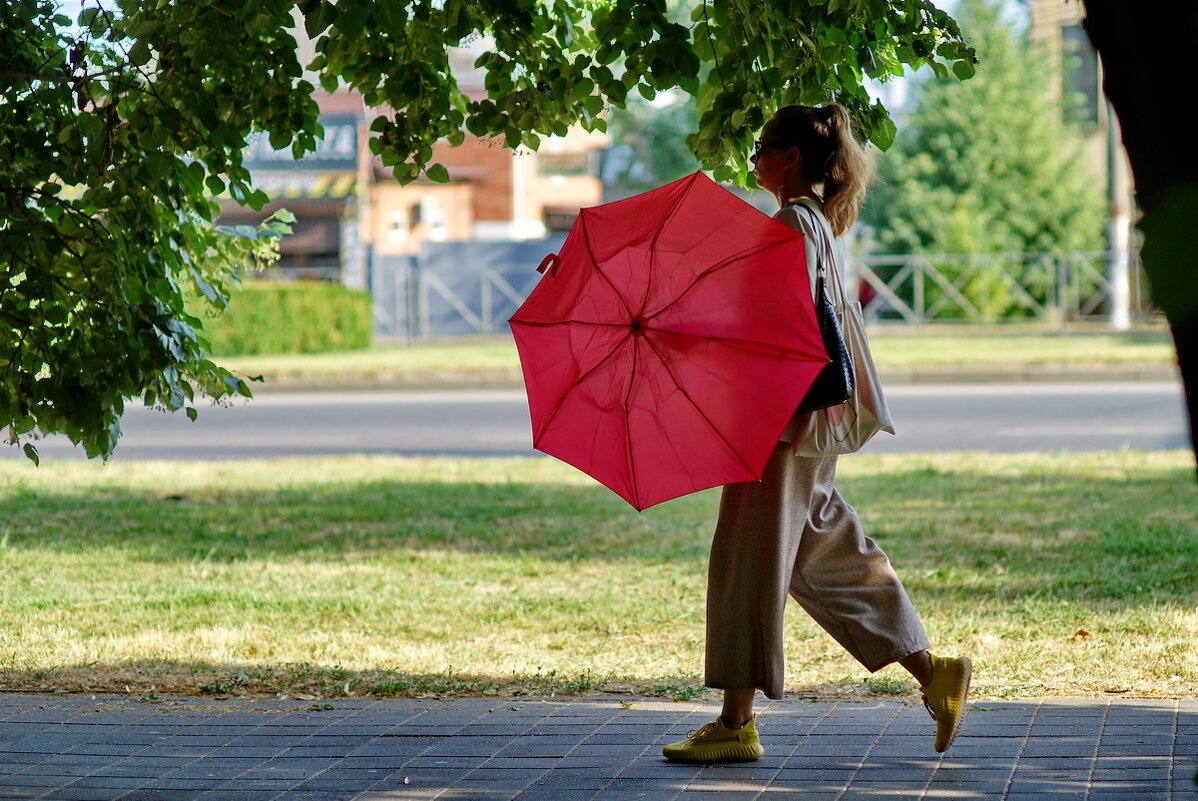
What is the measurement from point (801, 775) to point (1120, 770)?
835 millimetres

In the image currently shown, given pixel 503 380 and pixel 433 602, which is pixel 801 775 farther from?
pixel 503 380

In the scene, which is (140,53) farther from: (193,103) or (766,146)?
(766,146)

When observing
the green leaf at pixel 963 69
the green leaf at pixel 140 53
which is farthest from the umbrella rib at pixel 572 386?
the green leaf at pixel 140 53

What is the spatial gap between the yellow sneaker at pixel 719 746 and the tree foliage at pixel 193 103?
1.90 meters

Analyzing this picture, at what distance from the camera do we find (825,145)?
12.6 feet

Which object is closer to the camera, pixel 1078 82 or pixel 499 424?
pixel 499 424

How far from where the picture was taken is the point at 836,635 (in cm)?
387

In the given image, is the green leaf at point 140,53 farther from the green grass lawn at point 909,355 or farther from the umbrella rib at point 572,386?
the green grass lawn at point 909,355

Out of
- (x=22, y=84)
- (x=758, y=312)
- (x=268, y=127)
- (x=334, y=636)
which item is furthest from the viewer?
(x=334, y=636)

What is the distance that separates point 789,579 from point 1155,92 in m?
2.25

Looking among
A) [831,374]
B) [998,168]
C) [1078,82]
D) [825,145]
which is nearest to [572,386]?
[831,374]

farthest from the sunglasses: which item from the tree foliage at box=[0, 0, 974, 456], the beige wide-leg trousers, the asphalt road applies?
the asphalt road

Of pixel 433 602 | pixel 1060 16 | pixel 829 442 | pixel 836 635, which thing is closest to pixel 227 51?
pixel 829 442

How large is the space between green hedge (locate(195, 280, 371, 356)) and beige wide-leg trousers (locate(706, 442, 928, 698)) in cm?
2059
